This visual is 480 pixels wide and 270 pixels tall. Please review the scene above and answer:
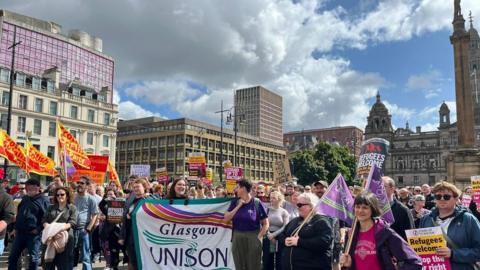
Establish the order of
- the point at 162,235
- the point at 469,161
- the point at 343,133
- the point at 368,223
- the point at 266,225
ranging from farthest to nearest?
the point at 343,133 < the point at 469,161 < the point at 162,235 < the point at 266,225 < the point at 368,223

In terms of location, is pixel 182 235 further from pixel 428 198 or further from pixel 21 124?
pixel 21 124

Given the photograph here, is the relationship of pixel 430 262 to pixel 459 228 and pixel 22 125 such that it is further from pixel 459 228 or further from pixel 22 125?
pixel 22 125

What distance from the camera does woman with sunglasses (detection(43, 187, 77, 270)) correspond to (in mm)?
7875

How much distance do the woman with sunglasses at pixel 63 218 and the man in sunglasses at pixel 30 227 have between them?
0.36 meters

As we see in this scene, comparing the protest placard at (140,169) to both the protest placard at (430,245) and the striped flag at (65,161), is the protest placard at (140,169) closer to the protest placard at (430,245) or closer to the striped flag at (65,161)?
the striped flag at (65,161)

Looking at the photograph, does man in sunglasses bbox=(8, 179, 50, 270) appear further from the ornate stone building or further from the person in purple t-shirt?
the ornate stone building

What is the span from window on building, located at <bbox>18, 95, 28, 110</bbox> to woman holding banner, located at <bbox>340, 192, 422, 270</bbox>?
55.4 metres

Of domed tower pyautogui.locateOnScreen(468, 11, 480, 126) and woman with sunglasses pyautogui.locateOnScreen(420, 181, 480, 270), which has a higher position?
domed tower pyautogui.locateOnScreen(468, 11, 480, 126)

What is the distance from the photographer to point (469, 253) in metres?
4.70

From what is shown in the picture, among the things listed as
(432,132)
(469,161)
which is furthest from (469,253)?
(432,132)

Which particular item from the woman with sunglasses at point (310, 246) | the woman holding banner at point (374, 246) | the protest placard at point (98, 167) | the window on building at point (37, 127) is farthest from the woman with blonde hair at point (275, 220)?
the window on building at point (37, 127)

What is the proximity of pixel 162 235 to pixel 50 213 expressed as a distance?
2.25 metres

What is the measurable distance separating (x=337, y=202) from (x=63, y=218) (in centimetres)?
520

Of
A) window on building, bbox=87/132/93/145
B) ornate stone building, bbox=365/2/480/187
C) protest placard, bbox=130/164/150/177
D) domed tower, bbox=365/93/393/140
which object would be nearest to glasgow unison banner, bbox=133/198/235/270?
protest placard, bbox=130/164/150/177
